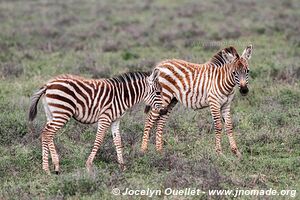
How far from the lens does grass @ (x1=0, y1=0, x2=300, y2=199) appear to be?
7.66 metres

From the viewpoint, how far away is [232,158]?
855 centimetres

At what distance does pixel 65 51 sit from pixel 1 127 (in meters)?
8.31

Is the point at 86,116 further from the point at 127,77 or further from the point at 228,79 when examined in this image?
the point at 228,79

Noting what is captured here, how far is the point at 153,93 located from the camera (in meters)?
8.83

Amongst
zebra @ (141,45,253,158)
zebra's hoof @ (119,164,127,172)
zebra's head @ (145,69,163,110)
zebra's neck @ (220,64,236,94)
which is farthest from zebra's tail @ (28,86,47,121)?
zebra's neck @ (220,64,236,94)

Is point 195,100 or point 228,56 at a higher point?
point 228,56

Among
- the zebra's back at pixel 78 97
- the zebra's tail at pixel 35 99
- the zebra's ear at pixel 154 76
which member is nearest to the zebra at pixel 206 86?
the zebra's ear at pixel 154 76

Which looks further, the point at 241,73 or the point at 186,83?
the point at 186,83

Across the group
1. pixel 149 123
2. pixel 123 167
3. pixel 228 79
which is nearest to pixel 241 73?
pixel 228 79

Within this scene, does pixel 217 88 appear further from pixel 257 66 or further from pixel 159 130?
pixel 257 66

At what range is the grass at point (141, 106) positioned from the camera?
7656mm

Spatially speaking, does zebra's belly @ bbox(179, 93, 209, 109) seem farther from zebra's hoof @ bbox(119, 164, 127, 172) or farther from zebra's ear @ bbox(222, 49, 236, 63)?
zebra's hoof @ bbox(119, 164, 127, 172)

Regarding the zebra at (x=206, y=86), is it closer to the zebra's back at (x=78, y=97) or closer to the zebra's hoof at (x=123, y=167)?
the zebra's hoof at (x=123, y=167)

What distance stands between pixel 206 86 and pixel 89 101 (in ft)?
7.11
